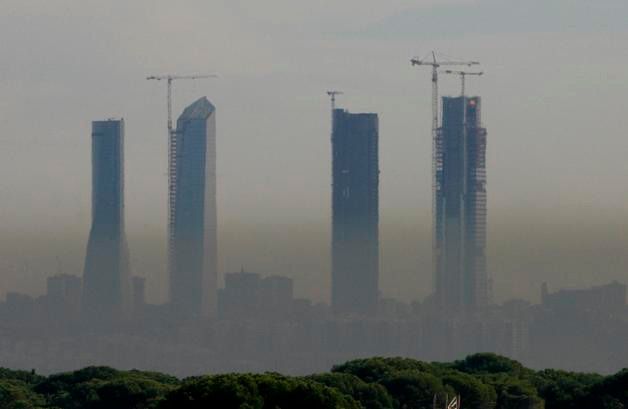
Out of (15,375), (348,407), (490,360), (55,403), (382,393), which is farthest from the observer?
(15,375)

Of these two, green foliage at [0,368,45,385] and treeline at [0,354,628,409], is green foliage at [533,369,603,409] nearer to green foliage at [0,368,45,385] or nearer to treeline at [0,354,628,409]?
treeline at [0,354,628,409]

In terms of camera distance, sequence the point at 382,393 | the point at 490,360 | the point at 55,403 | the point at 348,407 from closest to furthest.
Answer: the point at 348,407 < the point at 382,393 < the point at 55,403 < the point at 490,360

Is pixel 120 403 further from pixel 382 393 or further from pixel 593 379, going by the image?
pixel 593 379

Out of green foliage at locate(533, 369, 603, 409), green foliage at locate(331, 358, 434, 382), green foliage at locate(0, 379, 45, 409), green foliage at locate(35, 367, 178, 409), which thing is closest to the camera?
green foliage at locate(0, 379, 45, 409)

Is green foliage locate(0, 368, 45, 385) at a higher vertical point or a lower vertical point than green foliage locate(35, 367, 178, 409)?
lower

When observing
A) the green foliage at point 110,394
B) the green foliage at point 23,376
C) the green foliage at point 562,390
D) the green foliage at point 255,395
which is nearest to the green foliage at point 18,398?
the green foliage at point 110,394

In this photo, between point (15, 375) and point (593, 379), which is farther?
point (15, 375)

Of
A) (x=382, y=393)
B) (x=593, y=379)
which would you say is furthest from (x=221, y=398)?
(x=593, y=379)

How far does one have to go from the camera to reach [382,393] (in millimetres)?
115438

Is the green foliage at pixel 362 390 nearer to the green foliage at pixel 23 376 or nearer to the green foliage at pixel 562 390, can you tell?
the green foliage at pixel 562 390

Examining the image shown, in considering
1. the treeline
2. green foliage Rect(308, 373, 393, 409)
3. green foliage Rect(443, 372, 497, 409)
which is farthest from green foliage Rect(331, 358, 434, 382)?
green foliage Rect(308, 373, 393, 409)

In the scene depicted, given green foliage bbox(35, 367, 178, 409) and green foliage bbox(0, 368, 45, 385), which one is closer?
green foliage bbox(35, 367, 178, 409)

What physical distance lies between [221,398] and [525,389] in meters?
48.9

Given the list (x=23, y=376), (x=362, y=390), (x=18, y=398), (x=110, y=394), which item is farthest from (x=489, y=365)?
(x=18, y=398)
